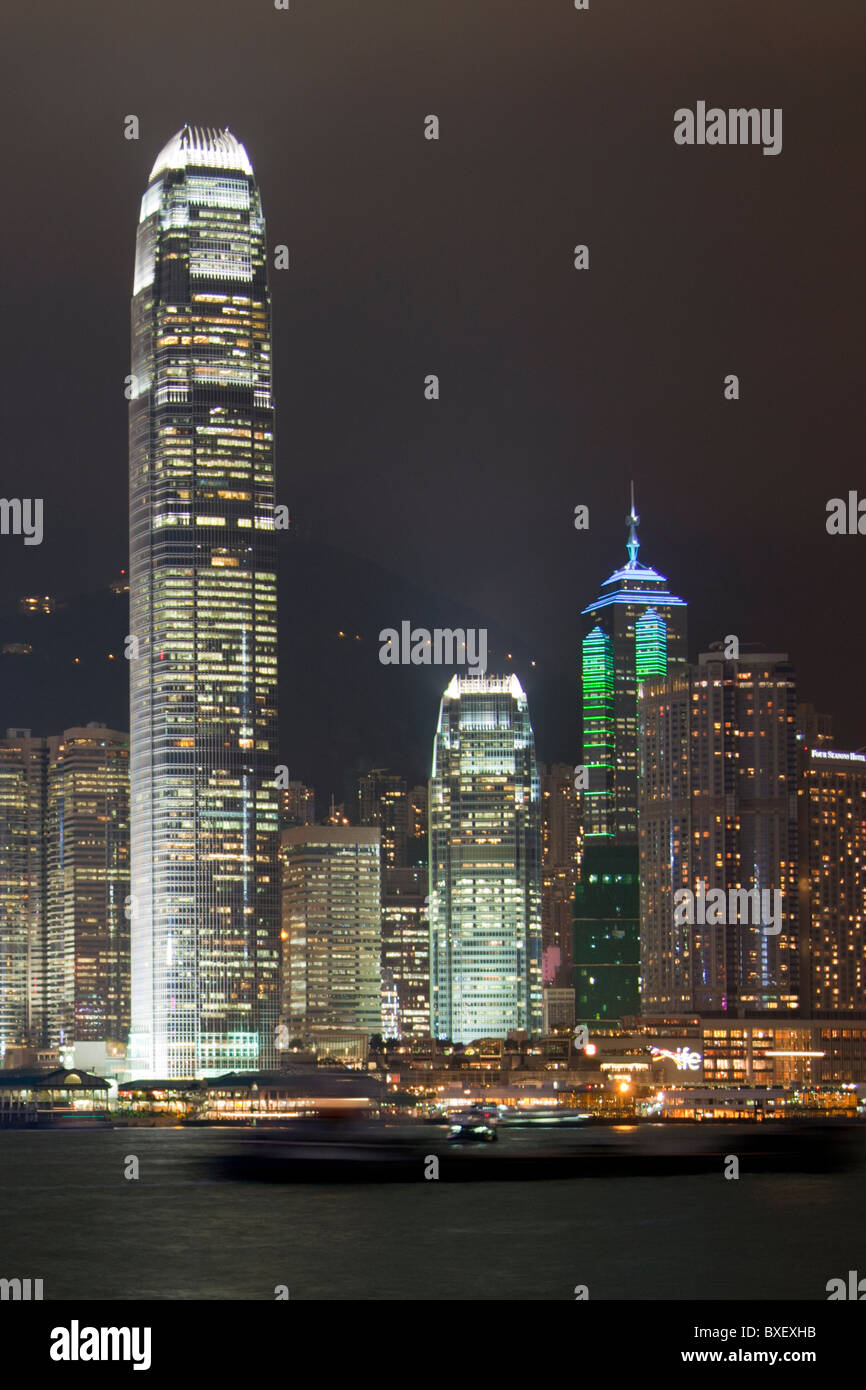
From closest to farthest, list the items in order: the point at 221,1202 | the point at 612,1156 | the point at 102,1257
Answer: the point at 102,1257
the point at 221,1202
the point at 612,1156

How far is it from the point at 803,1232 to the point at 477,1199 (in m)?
21.4

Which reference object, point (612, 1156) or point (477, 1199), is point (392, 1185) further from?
point (612, 1156)
